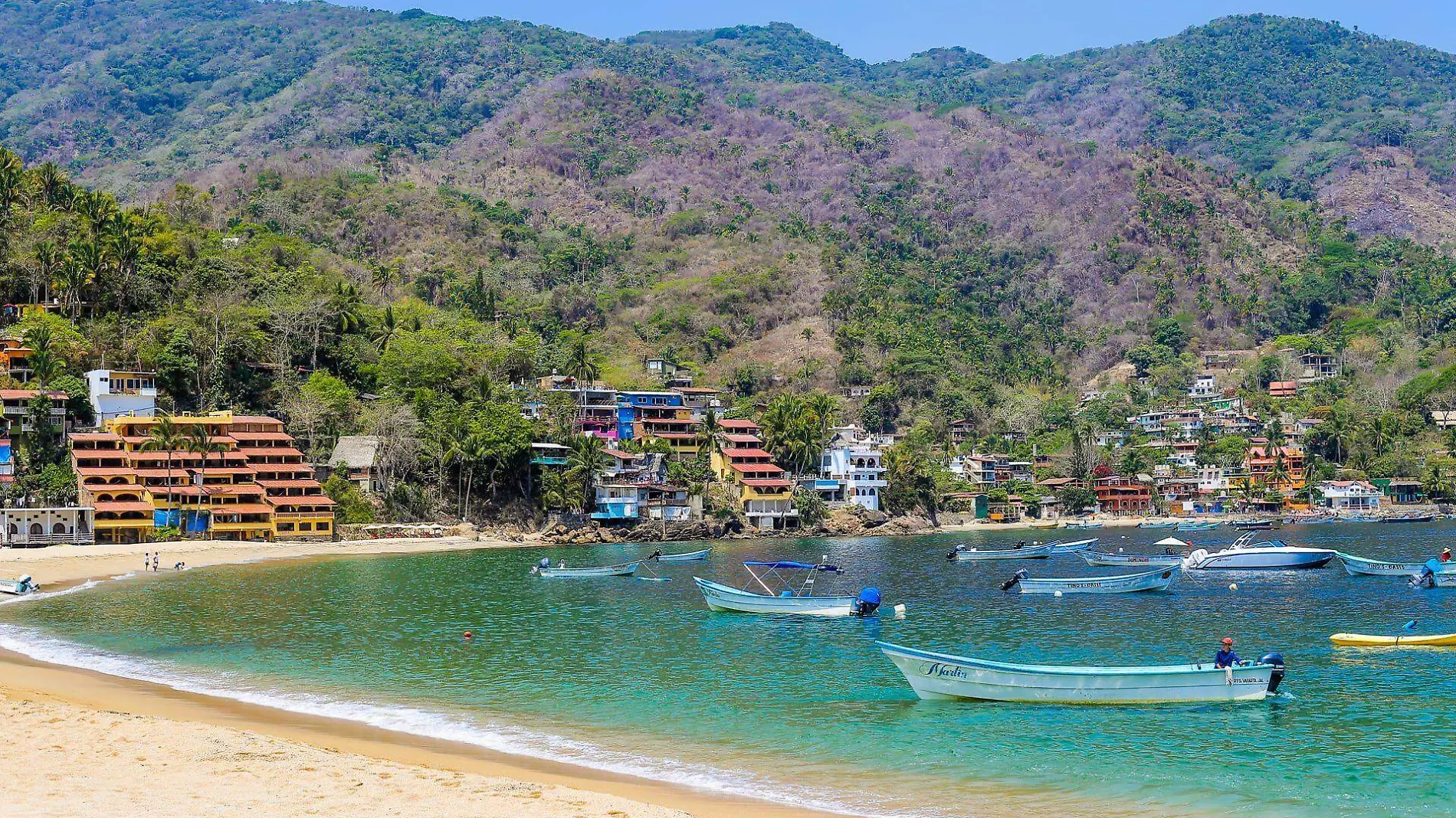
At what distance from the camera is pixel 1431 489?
5502 inches

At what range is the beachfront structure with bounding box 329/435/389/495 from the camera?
98.6m

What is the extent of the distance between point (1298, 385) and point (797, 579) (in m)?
140

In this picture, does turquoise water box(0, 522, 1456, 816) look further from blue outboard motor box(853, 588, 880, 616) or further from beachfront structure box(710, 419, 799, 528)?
beachfront structure box(710, 419, 799, 528)

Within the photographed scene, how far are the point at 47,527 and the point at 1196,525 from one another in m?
107

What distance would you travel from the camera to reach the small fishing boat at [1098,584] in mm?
58594

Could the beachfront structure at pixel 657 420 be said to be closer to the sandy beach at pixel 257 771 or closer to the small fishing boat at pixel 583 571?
the small fishing boat at pixel 583 571

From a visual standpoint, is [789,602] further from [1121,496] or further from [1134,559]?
[1121,496]

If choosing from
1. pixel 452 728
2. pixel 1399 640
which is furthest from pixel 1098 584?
pixel 452 728

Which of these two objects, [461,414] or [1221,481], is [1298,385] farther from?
[461,414]

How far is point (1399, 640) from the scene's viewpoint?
38.4 m

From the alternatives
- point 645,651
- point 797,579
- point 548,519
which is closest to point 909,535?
point 548,519

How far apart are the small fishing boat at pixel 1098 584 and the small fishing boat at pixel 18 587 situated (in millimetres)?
47356

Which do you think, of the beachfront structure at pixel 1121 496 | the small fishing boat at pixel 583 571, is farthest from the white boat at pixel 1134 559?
the beachfront structure at pixel 1121 496

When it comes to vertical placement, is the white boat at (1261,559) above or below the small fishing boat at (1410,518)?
above
